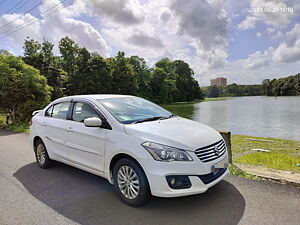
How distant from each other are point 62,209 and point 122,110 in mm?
1743

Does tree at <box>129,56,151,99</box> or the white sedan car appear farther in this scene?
tree at <box>129,56,151,99</box>

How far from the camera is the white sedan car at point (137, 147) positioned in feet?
9.18

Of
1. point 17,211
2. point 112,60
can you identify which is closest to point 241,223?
point 17,211

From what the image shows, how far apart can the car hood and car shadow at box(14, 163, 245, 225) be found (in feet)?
2.93

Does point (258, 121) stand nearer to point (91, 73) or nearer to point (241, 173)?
point (241, 173)

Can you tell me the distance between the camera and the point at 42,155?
4910 millimetres

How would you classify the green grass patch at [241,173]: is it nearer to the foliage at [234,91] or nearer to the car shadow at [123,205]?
the car shadow at [123,205]

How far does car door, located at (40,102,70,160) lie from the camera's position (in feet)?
13.9

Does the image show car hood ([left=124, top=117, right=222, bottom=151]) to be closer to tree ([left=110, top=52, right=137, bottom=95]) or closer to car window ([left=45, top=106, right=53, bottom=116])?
car window ([left=45, top=106, right=53, bottom=116])

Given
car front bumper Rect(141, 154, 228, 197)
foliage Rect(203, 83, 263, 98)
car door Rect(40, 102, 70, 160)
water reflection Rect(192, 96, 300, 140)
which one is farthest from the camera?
foliage Rect(203, 83, 263, 98)

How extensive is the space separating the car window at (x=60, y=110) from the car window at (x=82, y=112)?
0.33 metres

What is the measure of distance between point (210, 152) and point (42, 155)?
380 cm

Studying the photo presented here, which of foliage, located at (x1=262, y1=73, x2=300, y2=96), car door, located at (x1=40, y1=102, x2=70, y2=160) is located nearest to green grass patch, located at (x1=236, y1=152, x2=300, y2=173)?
car door, located at (x1=40, y1=102, x2=70, y2=160)

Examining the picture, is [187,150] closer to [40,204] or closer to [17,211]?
[40,204]
